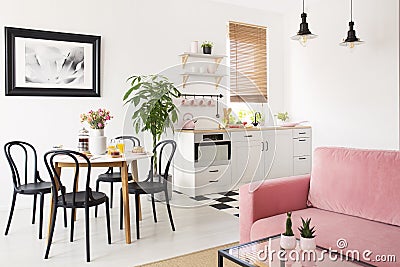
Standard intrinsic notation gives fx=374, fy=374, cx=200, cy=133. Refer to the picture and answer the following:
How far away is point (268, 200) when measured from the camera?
2.58 m

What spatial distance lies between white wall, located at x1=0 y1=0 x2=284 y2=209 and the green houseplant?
15cm

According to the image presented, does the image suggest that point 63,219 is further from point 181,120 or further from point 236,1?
point 236,1

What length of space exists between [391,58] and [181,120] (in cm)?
288

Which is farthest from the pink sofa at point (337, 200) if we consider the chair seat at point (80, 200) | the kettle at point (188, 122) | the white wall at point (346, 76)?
the white wall at point (346, 76)

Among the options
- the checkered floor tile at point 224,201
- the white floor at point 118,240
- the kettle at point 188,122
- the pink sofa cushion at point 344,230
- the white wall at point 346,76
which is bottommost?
the white floor at point 118,240

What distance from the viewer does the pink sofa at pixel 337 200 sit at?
2176mm

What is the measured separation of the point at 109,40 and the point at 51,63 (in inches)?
30.7

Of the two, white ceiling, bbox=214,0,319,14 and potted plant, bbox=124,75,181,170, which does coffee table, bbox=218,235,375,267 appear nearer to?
potted plant, bbox=124,75,181,170

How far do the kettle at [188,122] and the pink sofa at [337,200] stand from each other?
8.34ft

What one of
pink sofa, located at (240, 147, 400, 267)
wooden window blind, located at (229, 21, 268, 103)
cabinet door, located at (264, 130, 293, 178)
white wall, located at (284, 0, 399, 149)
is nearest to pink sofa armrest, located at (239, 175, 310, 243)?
pink sofa, located at (240, 147, 400, 267)

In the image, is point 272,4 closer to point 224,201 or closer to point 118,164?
point 224,201

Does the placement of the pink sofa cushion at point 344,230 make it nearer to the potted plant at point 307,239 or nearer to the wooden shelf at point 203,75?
the potted plant at point 307,239

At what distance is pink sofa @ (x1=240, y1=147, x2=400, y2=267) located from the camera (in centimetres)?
218

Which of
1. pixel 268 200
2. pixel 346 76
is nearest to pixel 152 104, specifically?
pixel 268 200
